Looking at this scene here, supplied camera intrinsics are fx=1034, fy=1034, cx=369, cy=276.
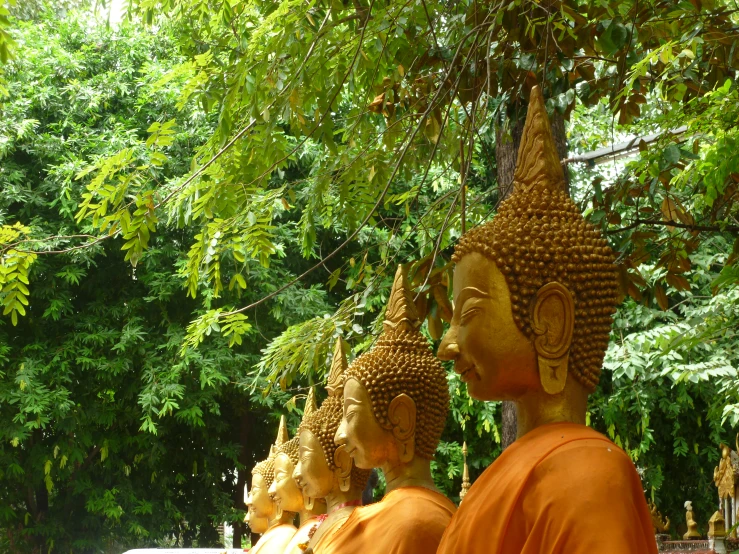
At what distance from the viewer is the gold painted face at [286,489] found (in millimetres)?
6250

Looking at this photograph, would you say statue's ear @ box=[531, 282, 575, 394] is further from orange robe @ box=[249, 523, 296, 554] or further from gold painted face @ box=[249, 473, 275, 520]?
gold painted face @ box=[249, 473, 275, 520]

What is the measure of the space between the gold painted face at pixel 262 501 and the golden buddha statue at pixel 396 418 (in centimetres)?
339

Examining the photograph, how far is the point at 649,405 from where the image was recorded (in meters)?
11.5

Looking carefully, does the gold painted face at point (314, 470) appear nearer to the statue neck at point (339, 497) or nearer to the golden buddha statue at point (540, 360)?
the statue neck at point (339, 497)

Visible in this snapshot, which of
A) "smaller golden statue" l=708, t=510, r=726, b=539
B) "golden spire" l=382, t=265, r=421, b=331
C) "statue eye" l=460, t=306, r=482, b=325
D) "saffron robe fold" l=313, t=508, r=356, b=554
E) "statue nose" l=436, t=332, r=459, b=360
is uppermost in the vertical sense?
"golden spire" l=382, t=265, r=421, b=331

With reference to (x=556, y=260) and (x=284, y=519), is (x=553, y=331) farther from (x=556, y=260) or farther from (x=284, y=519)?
(x=284, y=519)

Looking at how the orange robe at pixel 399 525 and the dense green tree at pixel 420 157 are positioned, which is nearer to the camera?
A: the orange robe at pixel 399 525

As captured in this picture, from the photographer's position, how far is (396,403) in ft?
13.0

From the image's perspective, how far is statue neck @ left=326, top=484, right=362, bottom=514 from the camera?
5.05 m

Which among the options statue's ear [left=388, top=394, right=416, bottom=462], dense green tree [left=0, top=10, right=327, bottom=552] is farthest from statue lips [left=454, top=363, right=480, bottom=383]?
dense green tree [left=0, top=10, right=327, bottom=552]

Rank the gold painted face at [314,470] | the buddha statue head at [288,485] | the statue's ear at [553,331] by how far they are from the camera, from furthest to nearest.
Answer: the buddha statue head at [288,485] < the gold painted face at [314,470] < the statue's ear at [553,331]

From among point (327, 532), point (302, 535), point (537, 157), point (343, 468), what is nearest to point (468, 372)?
point (537, 157)

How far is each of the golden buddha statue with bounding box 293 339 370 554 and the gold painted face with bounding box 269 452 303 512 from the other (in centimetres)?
95

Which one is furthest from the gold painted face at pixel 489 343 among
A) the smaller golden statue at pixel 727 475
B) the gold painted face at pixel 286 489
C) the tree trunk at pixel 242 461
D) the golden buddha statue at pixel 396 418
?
the tree trunk at pixel 242 461
